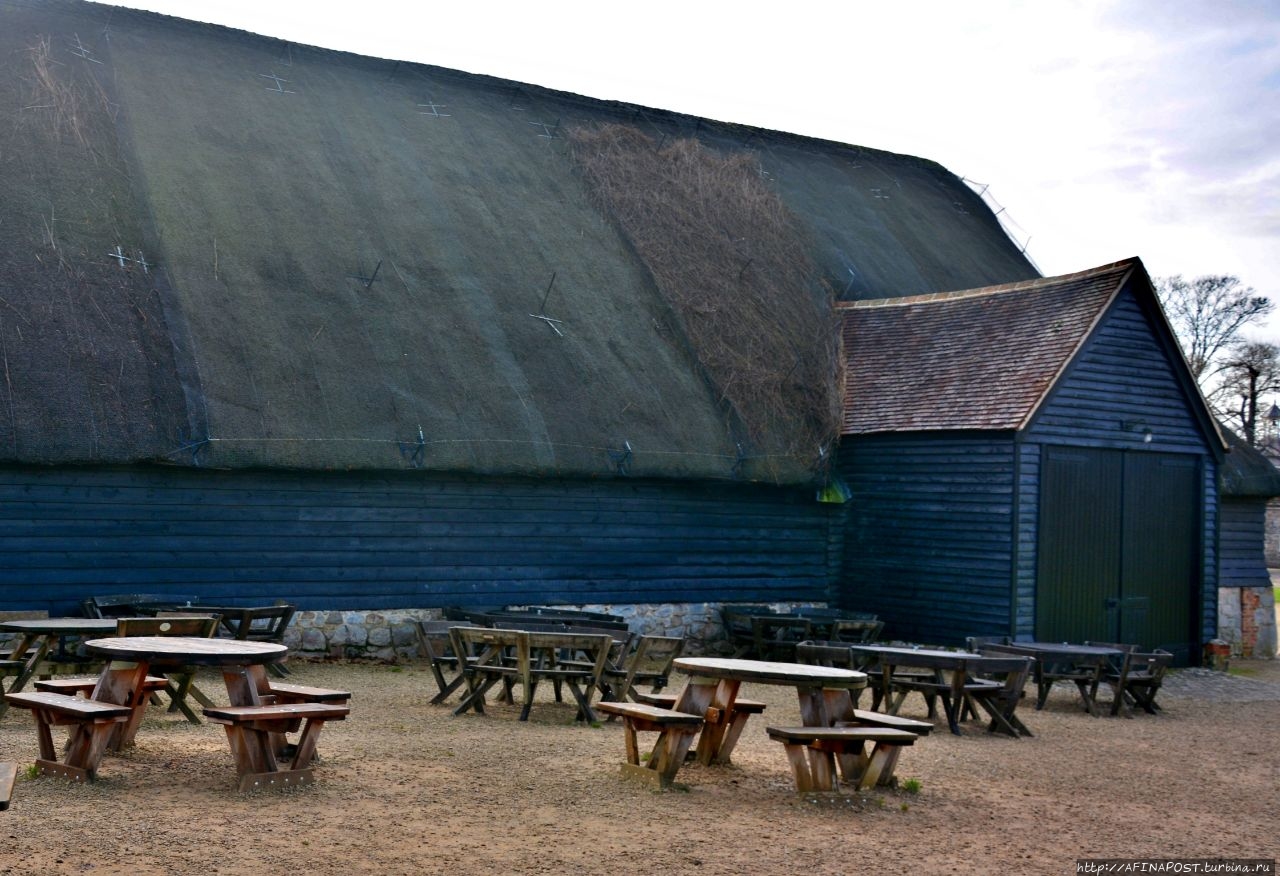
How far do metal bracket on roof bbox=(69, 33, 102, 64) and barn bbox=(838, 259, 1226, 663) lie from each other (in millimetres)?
12080

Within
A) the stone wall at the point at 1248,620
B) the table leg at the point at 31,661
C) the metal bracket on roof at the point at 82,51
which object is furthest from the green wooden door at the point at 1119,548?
the metal bracket on roof at the point at 82,51

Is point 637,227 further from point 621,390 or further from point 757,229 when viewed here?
point 621,390

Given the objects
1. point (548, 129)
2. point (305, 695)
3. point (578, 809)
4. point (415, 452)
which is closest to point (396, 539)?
point (415, 452)

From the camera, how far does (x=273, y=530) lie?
15.8 meters

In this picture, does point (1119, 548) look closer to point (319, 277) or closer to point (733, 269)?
point (733, 269)

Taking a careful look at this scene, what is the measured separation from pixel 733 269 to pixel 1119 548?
7.58 m

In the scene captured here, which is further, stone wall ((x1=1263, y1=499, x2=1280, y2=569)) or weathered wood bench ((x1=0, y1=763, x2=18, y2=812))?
stone wall ((x1=1263, y1=499, x2=1280, y2=569))

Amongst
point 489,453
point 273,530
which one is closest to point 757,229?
point 489,453

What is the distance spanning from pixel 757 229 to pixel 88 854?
18887mm

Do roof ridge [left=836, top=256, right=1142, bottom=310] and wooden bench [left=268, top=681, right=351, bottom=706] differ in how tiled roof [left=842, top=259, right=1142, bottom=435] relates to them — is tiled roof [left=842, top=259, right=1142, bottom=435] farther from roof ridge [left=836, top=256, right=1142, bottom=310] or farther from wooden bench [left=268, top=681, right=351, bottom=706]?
wooden bench [left=268, top=681, right=351, bottom=706]

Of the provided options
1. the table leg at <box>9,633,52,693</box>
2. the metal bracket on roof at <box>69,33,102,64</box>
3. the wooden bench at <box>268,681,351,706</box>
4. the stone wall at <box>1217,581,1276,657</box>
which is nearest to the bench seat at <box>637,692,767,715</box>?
the wooden bench at <box>268,681,351,706</box>

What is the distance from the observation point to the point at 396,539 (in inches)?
656

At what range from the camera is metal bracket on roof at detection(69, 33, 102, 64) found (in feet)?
64.7

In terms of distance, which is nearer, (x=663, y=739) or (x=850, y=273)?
(x=663, y=739)
